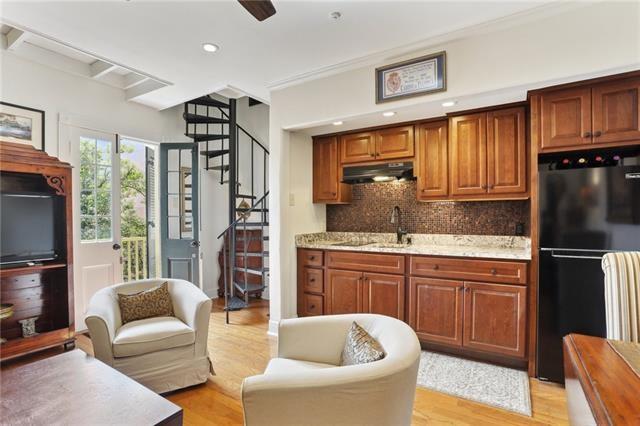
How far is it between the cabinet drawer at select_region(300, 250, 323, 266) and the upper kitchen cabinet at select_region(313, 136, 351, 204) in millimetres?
646

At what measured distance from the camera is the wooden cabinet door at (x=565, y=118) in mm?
2195

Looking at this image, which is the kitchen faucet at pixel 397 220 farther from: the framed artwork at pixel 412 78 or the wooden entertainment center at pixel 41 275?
the wooden entertainment center at pixel 41 275

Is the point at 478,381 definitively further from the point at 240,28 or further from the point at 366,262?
the point at 240,28

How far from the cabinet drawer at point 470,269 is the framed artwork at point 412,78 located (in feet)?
4.68

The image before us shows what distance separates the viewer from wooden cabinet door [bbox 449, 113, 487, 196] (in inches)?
111

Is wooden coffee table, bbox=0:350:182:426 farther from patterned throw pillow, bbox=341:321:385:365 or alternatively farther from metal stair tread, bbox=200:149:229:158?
metal stair tread, bbox=200:149:229:158

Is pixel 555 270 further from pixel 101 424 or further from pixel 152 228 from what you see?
pixel 152 228

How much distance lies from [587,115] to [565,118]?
0.12 meters


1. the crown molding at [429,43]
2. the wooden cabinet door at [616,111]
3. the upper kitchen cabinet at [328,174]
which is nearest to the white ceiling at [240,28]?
the crown molding at [429,43]

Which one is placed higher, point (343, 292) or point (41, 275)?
point (41, 275)

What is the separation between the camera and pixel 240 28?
94.9 inches

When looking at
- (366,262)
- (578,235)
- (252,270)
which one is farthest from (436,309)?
(252,270)

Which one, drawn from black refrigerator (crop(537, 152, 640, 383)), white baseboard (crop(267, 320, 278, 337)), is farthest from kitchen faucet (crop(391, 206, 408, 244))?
white baseboard (crop(267, 320, 278, 337))

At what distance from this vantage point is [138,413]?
4.43ft
